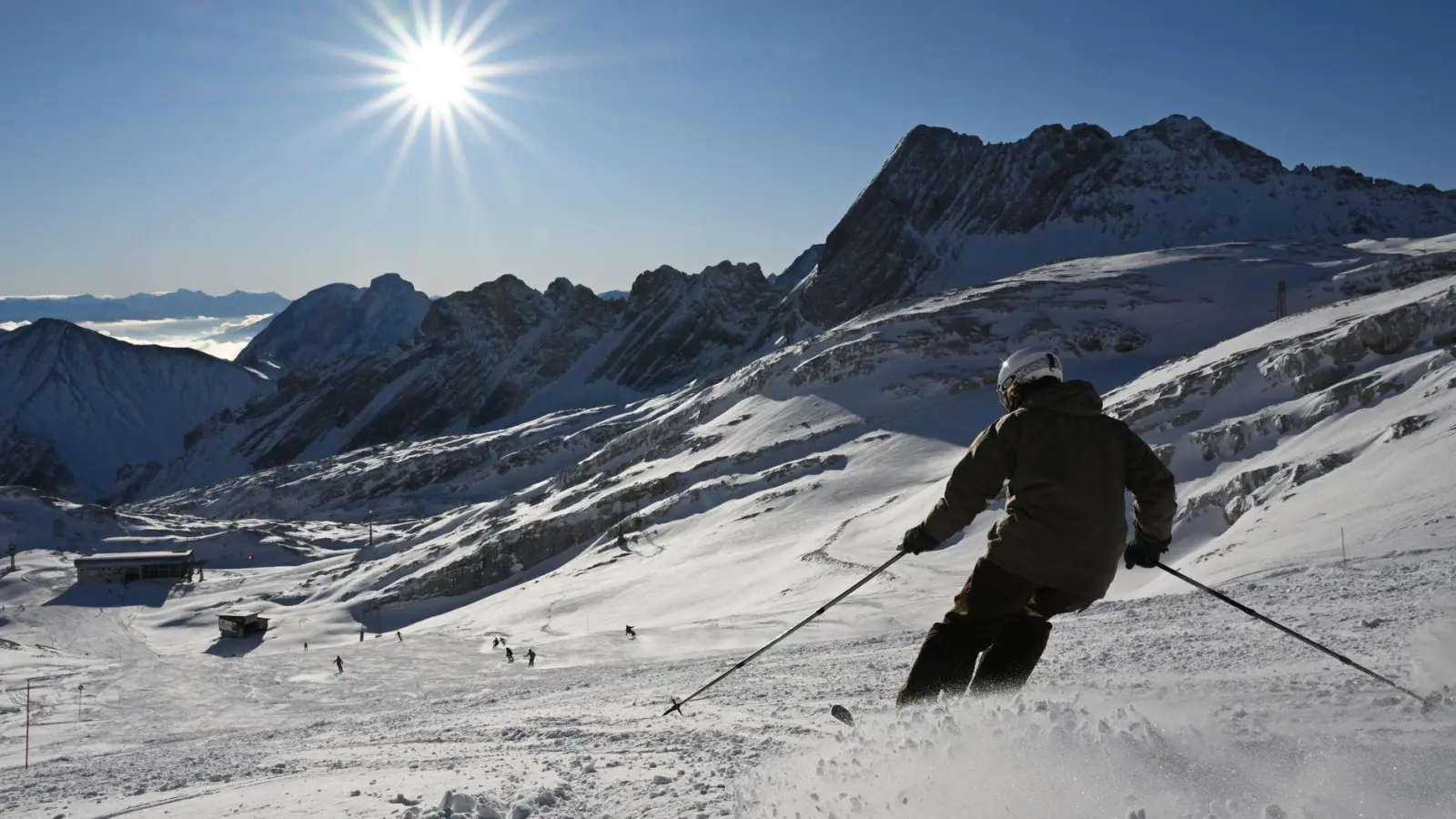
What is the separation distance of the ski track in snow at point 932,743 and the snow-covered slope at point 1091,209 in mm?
157375

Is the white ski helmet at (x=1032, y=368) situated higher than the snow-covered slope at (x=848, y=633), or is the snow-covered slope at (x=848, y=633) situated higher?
the white ski helmet at (x=1032, y=368)

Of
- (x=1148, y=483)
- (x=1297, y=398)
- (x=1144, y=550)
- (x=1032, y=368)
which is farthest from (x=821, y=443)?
(x=1148, y=483)

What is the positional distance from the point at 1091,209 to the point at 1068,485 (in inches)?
7157

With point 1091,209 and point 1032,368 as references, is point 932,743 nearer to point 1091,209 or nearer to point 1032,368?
point 1032,368

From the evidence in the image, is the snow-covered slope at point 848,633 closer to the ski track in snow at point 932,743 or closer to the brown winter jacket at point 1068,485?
the ski track in snow at point 932,743

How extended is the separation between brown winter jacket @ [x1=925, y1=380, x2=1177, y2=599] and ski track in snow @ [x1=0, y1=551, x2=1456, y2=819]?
2.70ft

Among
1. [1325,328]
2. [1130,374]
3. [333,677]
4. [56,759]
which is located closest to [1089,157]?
[1130,374]

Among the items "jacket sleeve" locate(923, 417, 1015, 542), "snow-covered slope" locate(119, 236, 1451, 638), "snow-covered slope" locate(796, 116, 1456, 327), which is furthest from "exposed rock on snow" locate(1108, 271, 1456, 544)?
"snow-covered slope" locate(796, 116, 1456, 327)

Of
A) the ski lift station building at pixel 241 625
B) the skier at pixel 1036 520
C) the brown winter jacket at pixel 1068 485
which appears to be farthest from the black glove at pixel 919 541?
the ski lift station building at pixel 241 625

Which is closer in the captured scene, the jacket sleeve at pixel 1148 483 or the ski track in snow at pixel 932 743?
the ski track in snow at pixel 932 743

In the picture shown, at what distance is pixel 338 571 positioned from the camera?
8306 cm

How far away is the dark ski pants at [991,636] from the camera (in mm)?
5594

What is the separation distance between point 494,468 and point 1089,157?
435ft

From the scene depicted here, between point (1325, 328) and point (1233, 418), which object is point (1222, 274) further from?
point (1233, 418)
